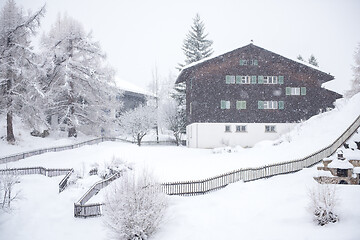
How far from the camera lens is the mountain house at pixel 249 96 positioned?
32531 mm

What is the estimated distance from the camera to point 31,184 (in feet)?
58.1

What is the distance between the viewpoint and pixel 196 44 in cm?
4550

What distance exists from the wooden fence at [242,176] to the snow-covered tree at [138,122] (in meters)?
22.6

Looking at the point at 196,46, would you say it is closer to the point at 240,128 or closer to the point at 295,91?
the point at 295,91

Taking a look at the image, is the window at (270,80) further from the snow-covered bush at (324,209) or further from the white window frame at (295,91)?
the snow-covered bush at (324,209)

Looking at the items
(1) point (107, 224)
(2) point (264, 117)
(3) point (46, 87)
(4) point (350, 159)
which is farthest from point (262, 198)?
(3) point (46, 87)

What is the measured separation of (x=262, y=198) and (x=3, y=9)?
26.7 m

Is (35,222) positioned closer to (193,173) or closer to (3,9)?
(193,173)

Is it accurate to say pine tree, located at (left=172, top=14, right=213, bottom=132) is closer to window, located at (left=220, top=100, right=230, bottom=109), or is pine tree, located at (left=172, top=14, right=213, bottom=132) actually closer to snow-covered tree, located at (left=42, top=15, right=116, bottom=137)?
window, located at (left=220, top=100, right=230, bottom=109)

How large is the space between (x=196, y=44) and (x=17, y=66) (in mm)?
27119

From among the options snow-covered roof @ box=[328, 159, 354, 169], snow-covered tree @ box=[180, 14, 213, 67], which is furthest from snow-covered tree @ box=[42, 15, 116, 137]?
snow-covered roof @ box=[328, 159, 354, 169]

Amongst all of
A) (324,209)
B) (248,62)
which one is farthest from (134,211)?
(248,62)

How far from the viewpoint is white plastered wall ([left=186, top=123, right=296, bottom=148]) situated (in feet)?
106

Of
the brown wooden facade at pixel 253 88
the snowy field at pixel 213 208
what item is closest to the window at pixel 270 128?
the brown wooden facade at pixel 253 88
